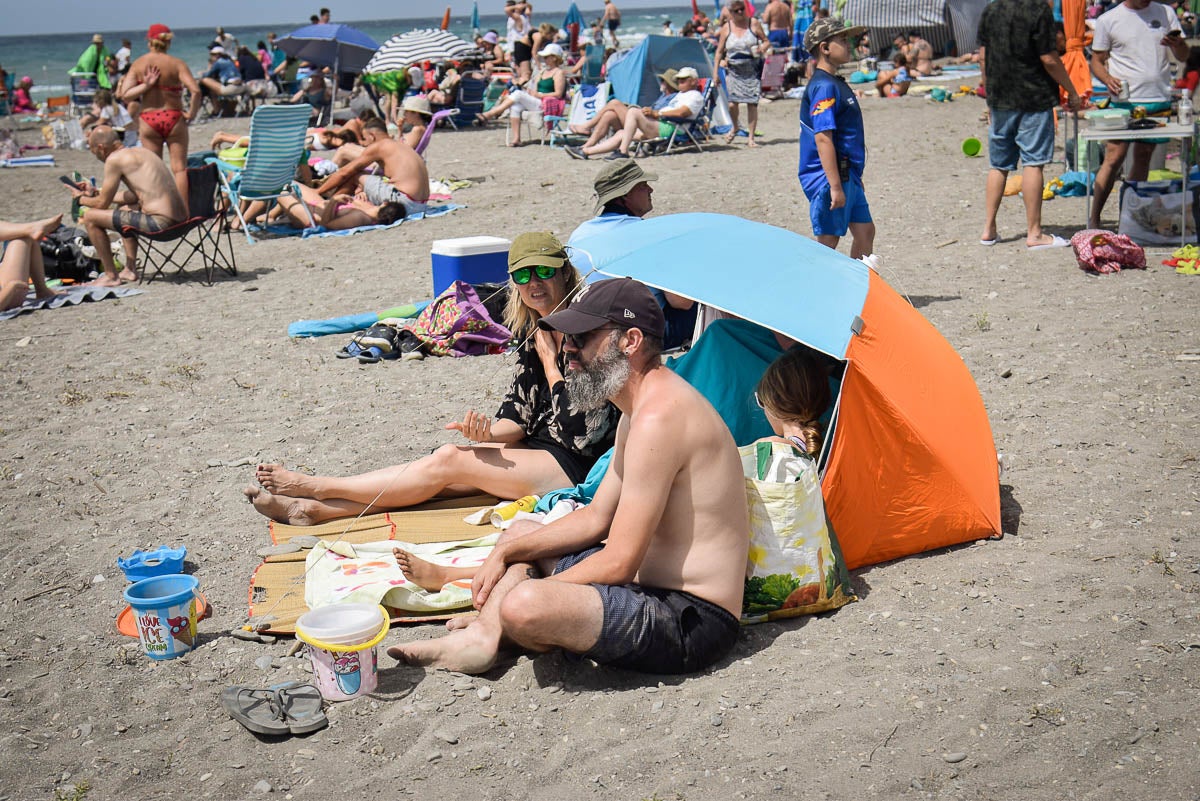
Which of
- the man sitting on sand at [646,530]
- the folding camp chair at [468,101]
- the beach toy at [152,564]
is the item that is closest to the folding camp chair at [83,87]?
the folding camp chair at [468,101]

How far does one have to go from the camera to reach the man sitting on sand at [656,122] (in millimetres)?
A: 13492

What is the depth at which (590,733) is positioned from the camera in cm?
297

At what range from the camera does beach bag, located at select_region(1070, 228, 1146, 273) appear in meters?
7.07

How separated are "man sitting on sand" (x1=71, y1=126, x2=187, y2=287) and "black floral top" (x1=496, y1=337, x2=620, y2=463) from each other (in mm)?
5390

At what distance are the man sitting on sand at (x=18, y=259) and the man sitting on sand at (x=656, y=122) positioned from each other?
6.98 metres

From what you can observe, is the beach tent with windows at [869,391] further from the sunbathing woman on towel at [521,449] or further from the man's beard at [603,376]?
the man's beard at [603,376]

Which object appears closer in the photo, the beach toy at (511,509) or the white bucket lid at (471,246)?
the beach toy at (511,509)

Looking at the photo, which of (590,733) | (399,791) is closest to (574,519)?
(590,733)

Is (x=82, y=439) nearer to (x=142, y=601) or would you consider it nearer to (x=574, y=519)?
(x=142, y=601)

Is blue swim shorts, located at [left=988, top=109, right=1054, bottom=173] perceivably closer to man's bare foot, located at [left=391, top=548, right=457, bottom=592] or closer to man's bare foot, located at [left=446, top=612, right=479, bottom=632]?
man's bare foot, located at [left=391, top=548, right=457, bottom=592]

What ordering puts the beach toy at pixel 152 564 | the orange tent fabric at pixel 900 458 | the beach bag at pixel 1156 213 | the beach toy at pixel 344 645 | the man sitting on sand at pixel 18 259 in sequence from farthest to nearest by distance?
the man sitting on sand at pixel 18 259, the beach bag at pixel 1156 213, the beach toy at pixel 152 564, the orange tent fabric at pixel 900 458, the beach toy at pixel 344 645

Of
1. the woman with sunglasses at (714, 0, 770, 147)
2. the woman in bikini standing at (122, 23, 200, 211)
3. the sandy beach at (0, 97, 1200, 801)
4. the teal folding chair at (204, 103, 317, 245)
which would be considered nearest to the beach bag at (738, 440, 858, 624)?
the sandy beach at (0, 97, 1200, 801)

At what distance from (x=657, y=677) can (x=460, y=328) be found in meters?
3.76

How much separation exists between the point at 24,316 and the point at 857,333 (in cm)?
676
